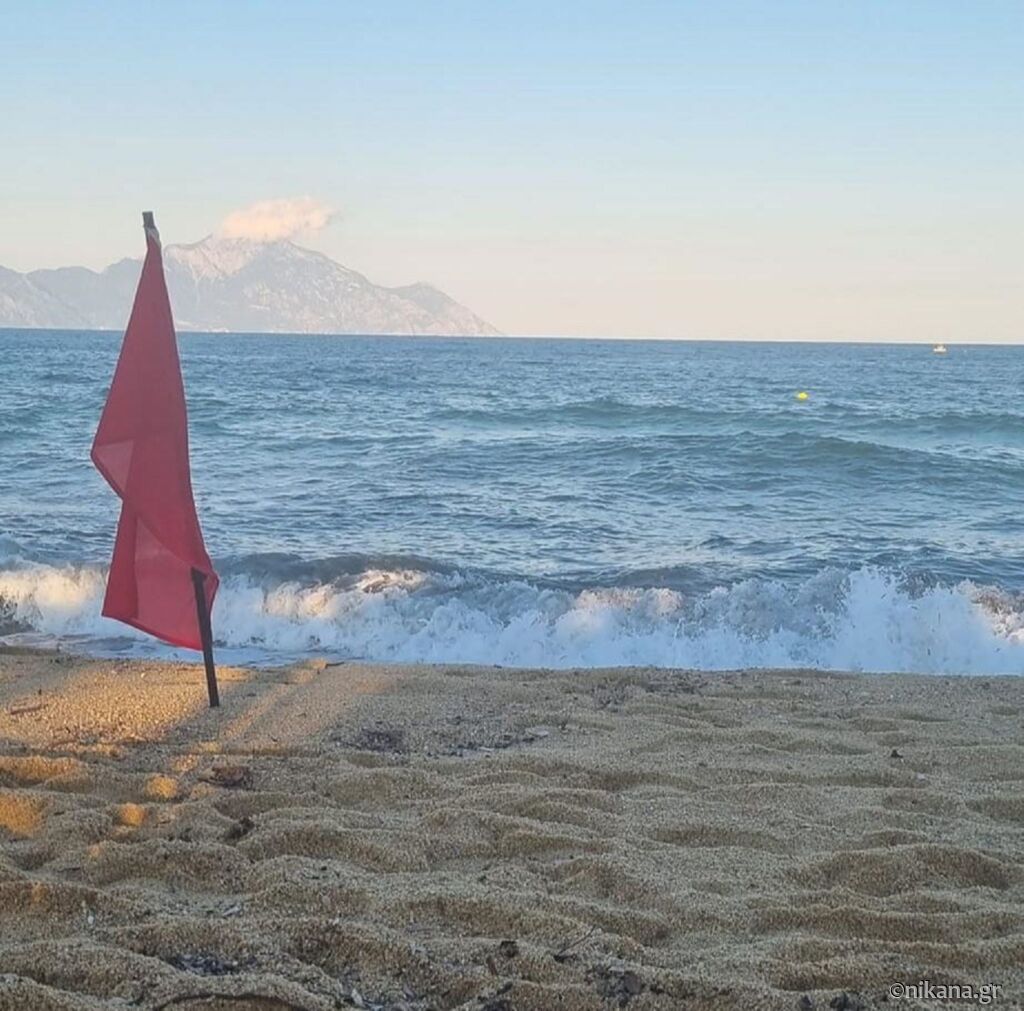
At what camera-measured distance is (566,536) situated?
1305cm

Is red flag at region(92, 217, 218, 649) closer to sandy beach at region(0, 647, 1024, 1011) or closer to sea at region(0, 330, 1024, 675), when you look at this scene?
sandy beach at region(0, 647, 1024, 1011)

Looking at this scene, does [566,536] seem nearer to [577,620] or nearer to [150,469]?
[577,620]

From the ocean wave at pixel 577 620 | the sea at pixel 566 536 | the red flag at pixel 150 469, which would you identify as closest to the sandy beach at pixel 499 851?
the red flag at pixel 150 469

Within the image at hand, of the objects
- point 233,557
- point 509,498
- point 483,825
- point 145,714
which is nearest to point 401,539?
point 233,557

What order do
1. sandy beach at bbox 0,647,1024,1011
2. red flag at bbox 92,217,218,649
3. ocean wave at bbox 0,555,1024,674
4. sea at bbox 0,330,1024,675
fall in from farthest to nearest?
sea at bbox 0,330,1024,675, ocean wave at bbox 0,555,1024,674, red flag at bbox 92,217,218,649, sandy beach at bbox 0,647,1024,1011

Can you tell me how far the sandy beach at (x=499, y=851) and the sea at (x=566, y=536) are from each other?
2.77 meters


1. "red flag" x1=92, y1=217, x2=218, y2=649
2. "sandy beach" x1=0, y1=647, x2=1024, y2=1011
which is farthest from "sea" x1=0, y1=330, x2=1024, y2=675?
"red flag" x1=92, y1=217, x2=218, y2=649

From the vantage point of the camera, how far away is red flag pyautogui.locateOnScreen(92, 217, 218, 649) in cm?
478

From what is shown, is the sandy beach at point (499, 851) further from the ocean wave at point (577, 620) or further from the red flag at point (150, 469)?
the ocean wave at point (577, 620)

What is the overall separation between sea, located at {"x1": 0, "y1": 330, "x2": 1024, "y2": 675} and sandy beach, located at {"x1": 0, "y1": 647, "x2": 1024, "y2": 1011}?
109 inches

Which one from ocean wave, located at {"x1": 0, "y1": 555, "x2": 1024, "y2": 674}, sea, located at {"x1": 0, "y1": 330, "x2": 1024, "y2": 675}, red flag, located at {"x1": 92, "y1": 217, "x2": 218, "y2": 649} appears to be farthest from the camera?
sea, located at {"x1": 0, "y1": 330, "x2": 1024, "y2": 675}

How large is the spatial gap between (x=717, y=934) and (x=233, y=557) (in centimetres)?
903

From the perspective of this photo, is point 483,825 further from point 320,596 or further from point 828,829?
point 320,596

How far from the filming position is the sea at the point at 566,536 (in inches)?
359
